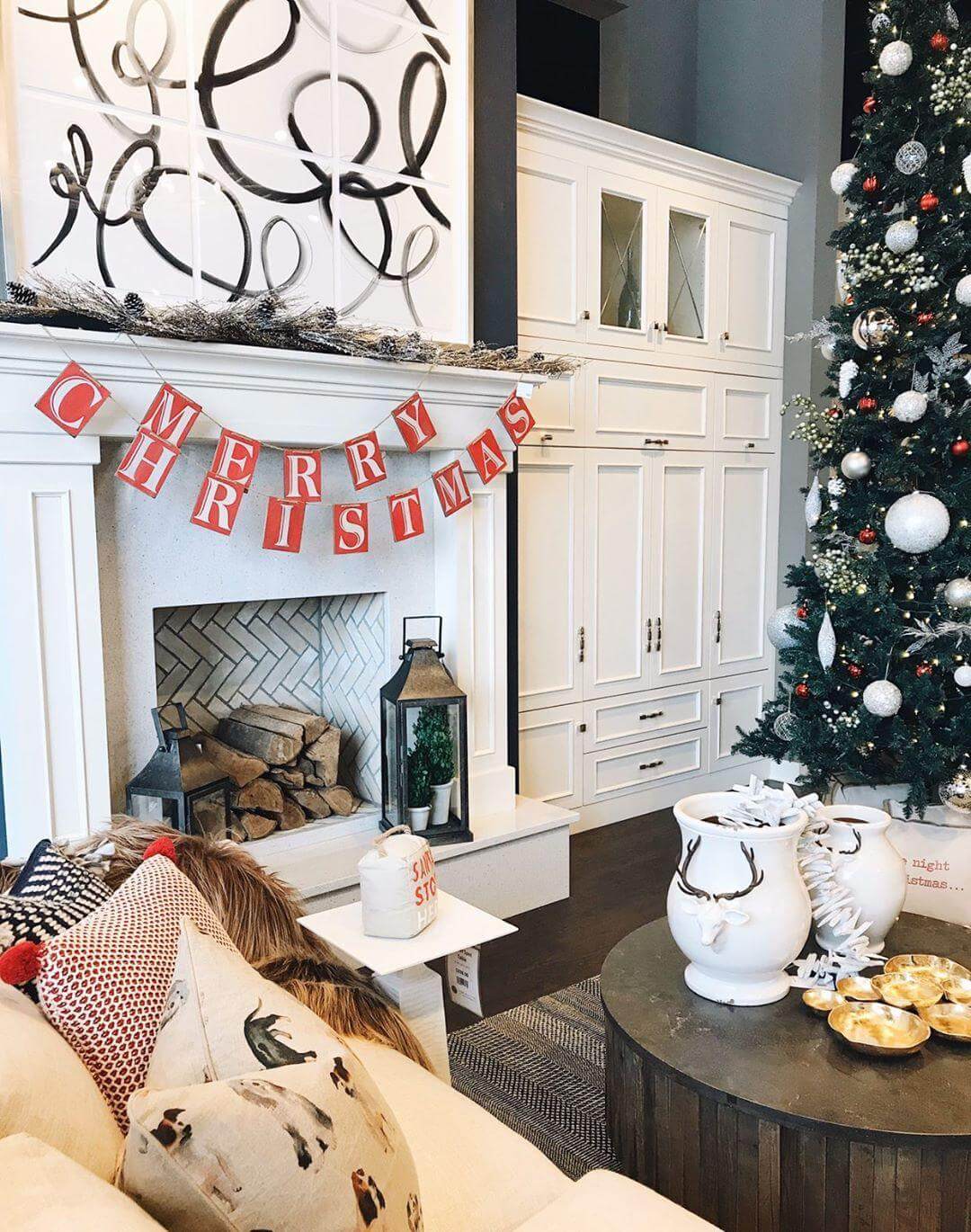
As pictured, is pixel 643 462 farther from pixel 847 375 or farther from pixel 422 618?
pixel 422 618

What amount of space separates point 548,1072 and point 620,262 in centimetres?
287

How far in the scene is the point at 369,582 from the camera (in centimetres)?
299

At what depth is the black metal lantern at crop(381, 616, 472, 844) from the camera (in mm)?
2840

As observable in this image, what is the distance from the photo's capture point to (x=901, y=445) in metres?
2.95

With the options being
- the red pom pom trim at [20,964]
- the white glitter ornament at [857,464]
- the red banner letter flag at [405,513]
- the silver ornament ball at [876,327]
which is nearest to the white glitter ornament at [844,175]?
the silver ornament ball at [876,327]

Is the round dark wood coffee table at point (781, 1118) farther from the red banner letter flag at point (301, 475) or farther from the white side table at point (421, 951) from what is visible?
the red banner letter flag at point (301, 475)

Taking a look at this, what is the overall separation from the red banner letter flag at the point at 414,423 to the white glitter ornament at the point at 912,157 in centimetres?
159

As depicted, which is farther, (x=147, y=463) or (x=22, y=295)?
(x=147, y=463)

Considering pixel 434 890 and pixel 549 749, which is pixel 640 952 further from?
pixel 549 749

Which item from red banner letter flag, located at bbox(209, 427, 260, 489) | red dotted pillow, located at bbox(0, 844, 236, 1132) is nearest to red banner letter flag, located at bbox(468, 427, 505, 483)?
red banner letter flag, located at bbox(209, 427, 260, 489)

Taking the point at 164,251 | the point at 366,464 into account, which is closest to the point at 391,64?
the point at 164,251

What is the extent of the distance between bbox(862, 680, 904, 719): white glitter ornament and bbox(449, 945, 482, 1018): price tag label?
168 cm

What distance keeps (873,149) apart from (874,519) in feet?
3.66

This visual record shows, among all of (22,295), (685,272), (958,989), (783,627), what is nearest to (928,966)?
(958,989)
